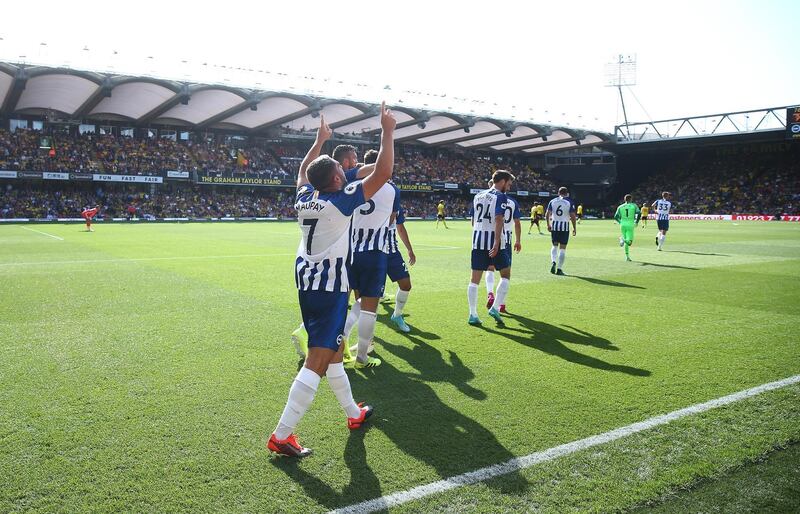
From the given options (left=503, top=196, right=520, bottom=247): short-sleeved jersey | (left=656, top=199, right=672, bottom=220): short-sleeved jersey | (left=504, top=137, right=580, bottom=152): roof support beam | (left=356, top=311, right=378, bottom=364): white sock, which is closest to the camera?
(left=356, top=311, right=378, bottom=364): white sock

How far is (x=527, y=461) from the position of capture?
3512 millimetres

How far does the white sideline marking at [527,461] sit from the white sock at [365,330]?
236cm

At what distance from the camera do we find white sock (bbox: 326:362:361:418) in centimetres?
397

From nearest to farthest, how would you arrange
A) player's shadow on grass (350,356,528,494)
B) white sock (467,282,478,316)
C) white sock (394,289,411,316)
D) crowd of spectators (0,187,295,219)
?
player's shadow on grass (350,356,528,494) < white sock (394,289,411,316) < white sock (467,282,478,316) < crowd of spectators (0,187,295,219)

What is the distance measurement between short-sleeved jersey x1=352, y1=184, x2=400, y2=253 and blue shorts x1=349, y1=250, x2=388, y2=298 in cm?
6

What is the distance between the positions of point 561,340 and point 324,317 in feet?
13.0

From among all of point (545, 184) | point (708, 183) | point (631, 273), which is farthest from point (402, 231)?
point (545, 184)

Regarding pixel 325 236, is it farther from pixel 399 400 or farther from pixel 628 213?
pixel 628 213

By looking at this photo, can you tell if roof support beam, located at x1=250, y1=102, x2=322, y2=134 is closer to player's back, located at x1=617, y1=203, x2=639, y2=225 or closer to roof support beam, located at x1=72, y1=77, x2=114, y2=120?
roof support beam, located at x1=72, y1=77, x2=114, y2=120

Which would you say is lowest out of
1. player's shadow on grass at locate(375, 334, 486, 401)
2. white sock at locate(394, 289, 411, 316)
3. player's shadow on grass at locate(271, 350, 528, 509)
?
player's shadow on grass at locate(271, 350, 528, 509)

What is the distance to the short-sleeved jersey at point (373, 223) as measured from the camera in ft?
18.5

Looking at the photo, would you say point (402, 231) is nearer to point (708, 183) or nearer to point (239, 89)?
point (239, 89)

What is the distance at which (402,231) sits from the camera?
7605 millimetres

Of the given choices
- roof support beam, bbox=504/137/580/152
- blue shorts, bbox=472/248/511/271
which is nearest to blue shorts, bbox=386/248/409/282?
blue shorts, bbox=472/248/511/271
